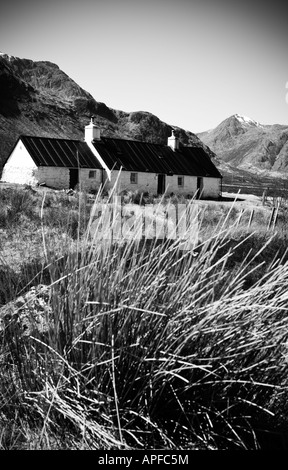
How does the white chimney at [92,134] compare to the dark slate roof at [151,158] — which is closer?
the dark slate roof at [151,158]

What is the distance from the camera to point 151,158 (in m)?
33.6

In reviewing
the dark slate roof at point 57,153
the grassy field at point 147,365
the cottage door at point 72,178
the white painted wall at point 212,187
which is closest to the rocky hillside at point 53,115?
the dark slate roof at point 57,153

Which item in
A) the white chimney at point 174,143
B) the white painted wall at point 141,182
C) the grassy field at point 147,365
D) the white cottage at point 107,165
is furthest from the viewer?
the white chimney at point 174,143

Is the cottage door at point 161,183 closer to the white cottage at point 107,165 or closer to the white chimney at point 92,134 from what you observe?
the white cottage at point 107,165

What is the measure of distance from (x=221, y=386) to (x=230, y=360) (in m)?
0.13

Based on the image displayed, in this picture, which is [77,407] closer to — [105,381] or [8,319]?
[105,381]

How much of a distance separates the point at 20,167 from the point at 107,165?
552 cm

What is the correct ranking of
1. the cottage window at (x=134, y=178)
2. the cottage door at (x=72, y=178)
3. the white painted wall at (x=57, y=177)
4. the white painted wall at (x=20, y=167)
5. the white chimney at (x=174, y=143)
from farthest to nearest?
the white chimney at (x=174, y=143) < the cottage window at (x=134, y=178) < the cottage door at (x=72, y=178) < the white painted wall at (x=20, y=167) < the white painted wall at (x=57, y=177)

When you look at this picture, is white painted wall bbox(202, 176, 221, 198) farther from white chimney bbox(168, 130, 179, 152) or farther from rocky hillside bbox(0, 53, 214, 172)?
rocky hillside bbox(0, 53, 214, 172)

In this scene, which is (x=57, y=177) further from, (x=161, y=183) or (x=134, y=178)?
(x=161, y=183)

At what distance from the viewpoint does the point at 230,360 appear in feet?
6.66

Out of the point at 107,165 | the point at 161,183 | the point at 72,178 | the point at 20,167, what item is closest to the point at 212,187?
the point at 161,183

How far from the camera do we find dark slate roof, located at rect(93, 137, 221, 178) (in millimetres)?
31969

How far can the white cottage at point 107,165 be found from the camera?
2942 centimetres
